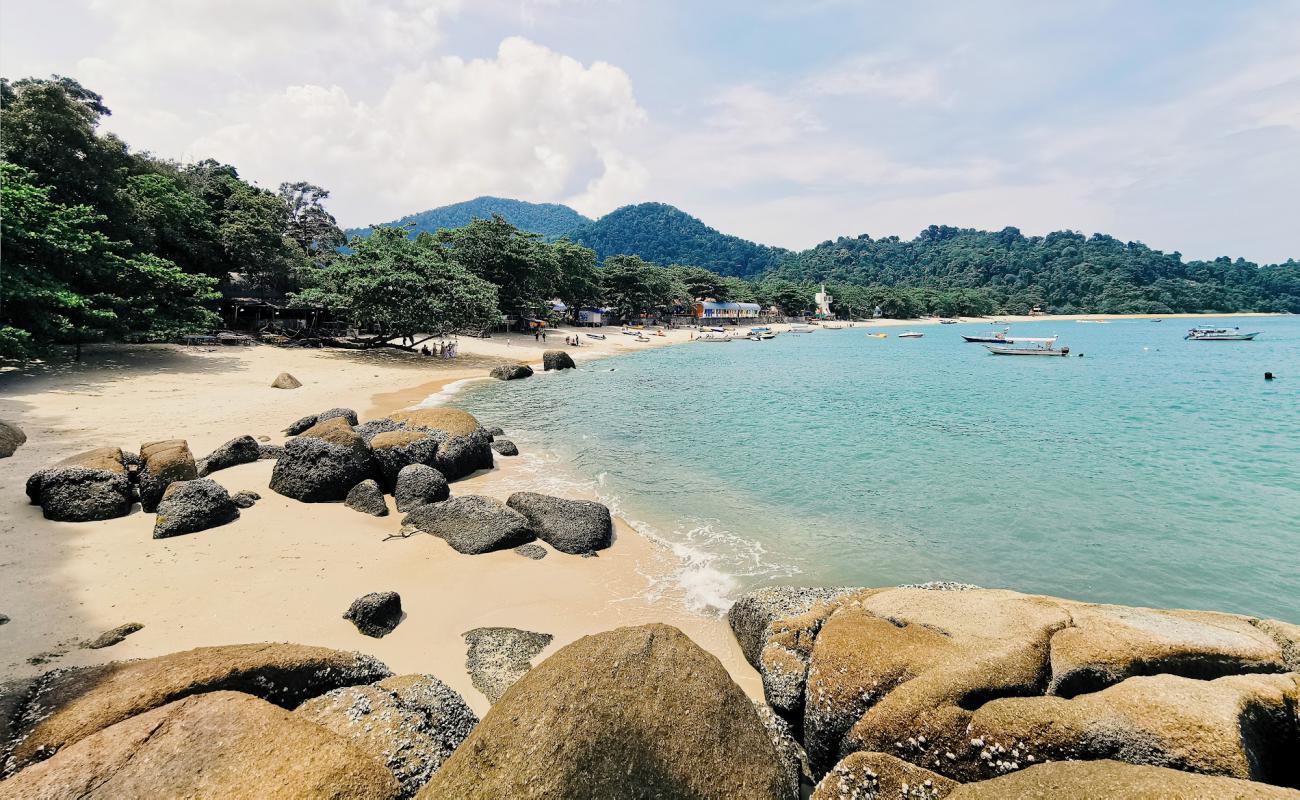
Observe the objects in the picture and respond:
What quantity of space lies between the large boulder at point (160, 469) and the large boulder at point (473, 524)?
3892 millimetres

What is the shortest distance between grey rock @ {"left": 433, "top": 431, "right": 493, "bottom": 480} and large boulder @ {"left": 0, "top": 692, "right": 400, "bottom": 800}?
9842 millimetres

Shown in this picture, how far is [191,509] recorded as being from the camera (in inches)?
352

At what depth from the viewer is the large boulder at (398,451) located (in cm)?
1215

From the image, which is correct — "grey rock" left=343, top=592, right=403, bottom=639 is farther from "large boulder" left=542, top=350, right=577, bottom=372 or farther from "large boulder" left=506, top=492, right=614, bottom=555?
"large boulder" left=542, top=350, right=577, bottom=372

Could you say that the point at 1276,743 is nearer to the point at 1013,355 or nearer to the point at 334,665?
the point at 334,665

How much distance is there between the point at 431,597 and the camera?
786cm

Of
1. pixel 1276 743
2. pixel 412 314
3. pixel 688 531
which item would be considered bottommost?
pixel 688 531

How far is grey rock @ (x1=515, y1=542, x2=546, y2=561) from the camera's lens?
9367mm

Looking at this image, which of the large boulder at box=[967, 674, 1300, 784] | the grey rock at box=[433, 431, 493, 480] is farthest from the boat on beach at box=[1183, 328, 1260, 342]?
the large boulder at box=[967, 674, 1300, 784]

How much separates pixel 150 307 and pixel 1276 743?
32210 millimetres

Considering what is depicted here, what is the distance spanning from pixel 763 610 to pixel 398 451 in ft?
29.0

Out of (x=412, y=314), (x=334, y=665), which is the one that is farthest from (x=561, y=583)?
(x=412, y=314)

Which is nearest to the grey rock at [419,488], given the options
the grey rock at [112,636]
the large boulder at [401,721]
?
the grey rock at [112,636]

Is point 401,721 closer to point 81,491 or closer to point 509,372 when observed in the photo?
point 81,491
